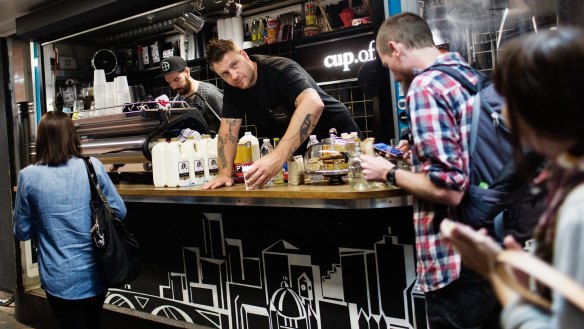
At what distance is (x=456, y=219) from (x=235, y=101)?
208 cm

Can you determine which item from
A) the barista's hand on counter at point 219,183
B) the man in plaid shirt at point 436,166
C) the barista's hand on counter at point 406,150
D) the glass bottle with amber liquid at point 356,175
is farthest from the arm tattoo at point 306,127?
the man in plaid shirt at point 436,166

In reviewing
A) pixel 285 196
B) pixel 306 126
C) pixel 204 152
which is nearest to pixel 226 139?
pixel 204 152

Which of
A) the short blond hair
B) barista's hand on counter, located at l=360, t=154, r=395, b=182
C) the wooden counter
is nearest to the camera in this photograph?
the short blond hair

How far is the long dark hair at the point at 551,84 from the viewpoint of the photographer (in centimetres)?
82

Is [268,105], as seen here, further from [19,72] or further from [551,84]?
[19,72]

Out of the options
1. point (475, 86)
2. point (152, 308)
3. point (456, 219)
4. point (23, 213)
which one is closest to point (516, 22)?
point (475, 86)

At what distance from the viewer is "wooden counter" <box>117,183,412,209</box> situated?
239 cm

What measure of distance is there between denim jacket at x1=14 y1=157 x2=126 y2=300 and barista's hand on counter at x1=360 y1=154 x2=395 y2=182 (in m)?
1.51

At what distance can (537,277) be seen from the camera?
2.69ft

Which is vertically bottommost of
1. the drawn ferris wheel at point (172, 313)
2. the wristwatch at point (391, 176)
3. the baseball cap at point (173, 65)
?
the drawn ferris wheel at point (172, 313)

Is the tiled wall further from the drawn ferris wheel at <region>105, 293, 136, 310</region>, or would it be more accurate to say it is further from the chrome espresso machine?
the drawn ferris wheel at <region>105, 293, 136, 310</region>

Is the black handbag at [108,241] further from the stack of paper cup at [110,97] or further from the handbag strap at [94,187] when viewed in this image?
the stack of paper cup at [110,97]

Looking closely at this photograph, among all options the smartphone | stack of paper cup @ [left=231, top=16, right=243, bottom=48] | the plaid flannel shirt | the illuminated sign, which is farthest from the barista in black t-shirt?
stack of paper cup @ [left=231, top=16, right=243, bottom=48]

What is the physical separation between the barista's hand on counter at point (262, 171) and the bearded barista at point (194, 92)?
1.68 metres
